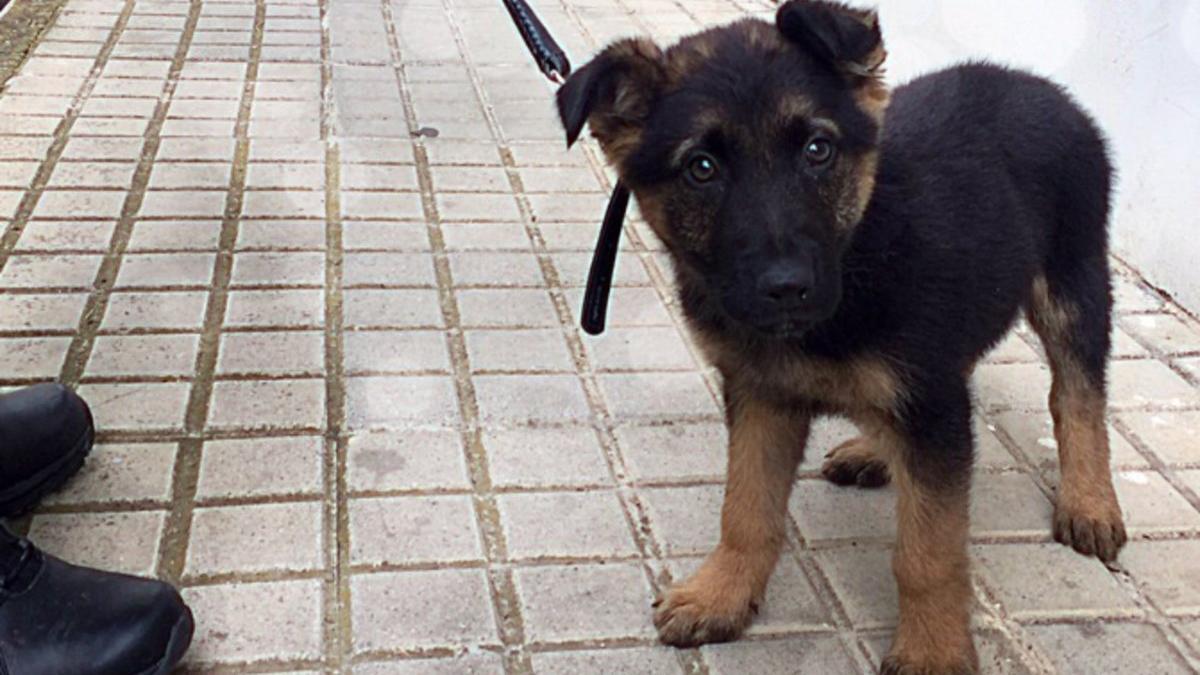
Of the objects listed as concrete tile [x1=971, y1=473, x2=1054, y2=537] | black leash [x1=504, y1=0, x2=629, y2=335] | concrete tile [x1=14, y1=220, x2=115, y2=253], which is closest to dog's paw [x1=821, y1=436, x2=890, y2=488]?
concrete tile [x1=971, y1=473, x2=1054, y2=537]

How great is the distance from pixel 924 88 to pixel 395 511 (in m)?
1.93

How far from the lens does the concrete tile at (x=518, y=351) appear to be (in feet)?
14.1

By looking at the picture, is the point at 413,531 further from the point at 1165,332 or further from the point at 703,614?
the point at 1165,332

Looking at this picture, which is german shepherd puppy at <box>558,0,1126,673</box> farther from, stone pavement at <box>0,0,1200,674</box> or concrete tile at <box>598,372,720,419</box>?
concrete tile at <box>598,372,720,419</box>

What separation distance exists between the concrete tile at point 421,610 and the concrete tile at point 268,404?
33.9 inches

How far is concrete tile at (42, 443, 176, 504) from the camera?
3.48 meters

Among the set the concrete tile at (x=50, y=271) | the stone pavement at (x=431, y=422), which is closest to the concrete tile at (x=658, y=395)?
the stone pavement at (x=431, y=422)

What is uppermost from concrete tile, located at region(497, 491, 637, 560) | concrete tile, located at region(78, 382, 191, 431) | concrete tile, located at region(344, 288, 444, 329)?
concrete tile, located at region(497, 491, 637, 560)

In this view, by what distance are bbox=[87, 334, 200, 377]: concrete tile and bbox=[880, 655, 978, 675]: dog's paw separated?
247 centimetres

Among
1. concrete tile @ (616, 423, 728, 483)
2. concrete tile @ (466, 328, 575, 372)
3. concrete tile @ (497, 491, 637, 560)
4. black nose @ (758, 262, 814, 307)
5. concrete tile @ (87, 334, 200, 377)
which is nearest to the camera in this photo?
black nose @ (758, 262, 814, 307)

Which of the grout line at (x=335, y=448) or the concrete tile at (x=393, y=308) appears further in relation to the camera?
the concrete tile at (x=393, y=308)

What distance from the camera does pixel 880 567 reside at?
11.0 ft

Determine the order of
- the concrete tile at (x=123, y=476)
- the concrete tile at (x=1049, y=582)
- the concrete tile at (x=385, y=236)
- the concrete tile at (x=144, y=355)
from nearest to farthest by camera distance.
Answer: the concrete tile at (x=1049, y=582)
the concrete tile at (x=123, y=476)
the concrete tile at (x=144, y=355)
the concrete tile at (x=385, y=236)

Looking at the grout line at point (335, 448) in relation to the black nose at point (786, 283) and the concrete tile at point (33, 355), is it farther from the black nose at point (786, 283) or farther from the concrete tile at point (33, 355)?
the black nose at point (786, 283)
